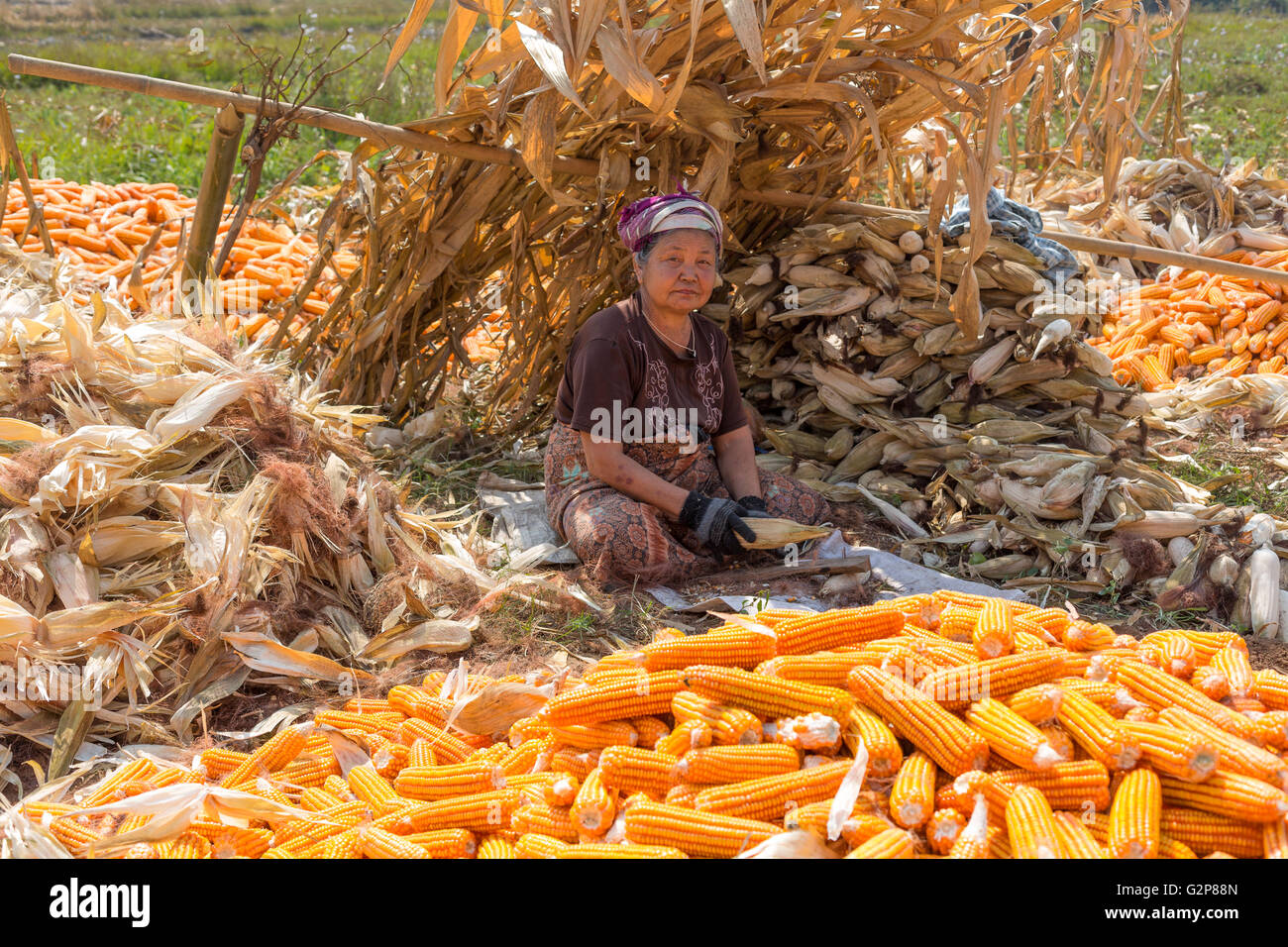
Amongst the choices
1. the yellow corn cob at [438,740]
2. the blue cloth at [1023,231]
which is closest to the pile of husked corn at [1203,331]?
the blue cloth at [1023,231]

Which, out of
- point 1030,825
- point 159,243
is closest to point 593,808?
point 1030,825

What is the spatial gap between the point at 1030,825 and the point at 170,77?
14.8m

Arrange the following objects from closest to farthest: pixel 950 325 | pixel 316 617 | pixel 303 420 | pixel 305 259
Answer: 1. pixel 316 617
2. pixel 303 420
3. pixel 950 325
4. pixel 305 259

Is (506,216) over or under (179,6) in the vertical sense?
under

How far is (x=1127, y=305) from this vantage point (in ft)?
20.3

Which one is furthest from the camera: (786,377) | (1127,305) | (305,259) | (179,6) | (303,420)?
(179,6)

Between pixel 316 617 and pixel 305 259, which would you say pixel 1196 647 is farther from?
pixel 305 259

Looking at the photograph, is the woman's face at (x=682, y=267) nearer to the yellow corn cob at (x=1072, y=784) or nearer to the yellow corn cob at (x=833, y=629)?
the yellow corn cob at (x=833, y=629)

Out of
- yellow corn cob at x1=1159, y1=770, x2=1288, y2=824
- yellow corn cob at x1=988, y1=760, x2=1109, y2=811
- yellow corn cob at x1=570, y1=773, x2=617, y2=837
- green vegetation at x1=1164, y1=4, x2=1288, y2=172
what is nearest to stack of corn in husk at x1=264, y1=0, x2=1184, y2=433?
yellow corn cob at x1=570, y1=773, x2=617, y2=837

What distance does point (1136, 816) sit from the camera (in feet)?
6.08

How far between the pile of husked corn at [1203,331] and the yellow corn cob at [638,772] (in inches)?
169

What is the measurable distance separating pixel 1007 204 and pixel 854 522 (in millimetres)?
1767

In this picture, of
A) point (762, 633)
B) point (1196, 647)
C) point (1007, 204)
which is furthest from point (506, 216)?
point (1196, 647)

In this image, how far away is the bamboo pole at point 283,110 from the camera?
3.88 m
